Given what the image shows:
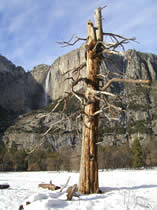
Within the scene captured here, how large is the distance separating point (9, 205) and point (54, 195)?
3.61 feet

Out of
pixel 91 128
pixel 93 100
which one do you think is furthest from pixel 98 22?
pixel 91 128

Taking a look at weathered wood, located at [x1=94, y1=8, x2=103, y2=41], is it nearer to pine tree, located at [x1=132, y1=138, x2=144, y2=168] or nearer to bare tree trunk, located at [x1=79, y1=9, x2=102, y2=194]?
bare tree trunk, located at [x1=79, y1=9, x2=102, y2=194]

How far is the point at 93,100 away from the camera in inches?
242

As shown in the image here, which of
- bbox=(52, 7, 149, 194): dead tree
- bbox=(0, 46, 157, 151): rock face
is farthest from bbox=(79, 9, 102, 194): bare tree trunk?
bbox=(0, 46, 157, 151): rock face

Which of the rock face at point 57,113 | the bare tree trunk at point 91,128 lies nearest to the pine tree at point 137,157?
the rock face at point 57,113

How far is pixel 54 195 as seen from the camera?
5055 millimetres

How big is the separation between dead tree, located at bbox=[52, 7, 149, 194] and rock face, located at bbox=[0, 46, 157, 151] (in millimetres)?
61017

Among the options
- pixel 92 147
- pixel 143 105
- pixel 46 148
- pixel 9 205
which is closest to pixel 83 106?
pixel 92 147

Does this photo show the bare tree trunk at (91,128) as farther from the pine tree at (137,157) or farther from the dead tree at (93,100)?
the pine tree at (137,157)

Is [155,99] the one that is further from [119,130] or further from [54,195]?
[54,195]

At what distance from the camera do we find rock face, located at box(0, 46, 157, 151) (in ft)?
318

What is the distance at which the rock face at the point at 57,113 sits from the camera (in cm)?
9681

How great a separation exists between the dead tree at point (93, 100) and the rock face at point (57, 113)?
61.0m

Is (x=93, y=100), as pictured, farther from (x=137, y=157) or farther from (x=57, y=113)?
(x=57, y=113)
